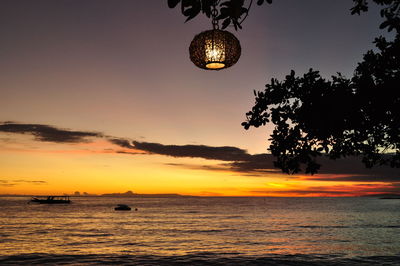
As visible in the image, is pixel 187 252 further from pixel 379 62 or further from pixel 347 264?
pixel 379 62

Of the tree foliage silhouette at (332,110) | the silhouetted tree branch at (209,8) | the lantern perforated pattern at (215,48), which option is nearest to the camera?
the silhouetted tree branch at (209,8)

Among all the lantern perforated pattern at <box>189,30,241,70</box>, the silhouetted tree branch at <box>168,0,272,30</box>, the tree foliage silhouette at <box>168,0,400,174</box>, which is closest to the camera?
the silhouetted tree branch at <box>168,0,272,30</box>

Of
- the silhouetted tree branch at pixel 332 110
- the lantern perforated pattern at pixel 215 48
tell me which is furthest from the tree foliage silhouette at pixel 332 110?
the lantern perforated pattern at pixel 215 48

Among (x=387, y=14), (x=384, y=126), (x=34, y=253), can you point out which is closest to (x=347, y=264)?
(x=384, y=126)

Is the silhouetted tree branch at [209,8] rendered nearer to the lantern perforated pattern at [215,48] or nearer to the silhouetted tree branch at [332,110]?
the lantern perforated pattern at [215,48]

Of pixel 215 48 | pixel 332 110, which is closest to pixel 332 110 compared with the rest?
pixel 332 110

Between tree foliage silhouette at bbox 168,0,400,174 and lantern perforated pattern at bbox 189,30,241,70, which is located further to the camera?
tree foliage silhouette at bbox 168,0,400,174

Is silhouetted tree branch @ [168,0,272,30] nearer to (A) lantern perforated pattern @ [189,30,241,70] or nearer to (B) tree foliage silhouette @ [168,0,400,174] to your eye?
(A) lantern perforated pattern @ [189,30,241,70]

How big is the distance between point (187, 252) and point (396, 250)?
705 inches

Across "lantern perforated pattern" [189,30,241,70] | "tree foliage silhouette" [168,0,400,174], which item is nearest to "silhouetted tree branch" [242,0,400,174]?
"tree foliage silhouette" [168,0,400,174]

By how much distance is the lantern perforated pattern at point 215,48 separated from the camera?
508 centimetres

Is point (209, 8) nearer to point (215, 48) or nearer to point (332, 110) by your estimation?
point (215, 48)

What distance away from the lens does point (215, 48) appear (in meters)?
5.19

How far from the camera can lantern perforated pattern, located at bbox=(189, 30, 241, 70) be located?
5082 millimetres
